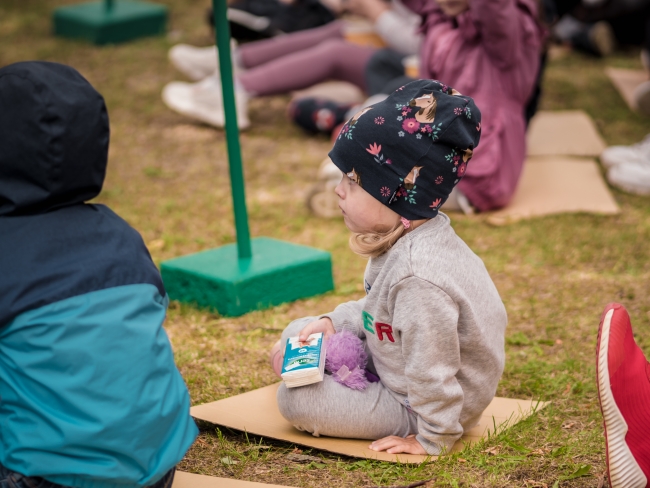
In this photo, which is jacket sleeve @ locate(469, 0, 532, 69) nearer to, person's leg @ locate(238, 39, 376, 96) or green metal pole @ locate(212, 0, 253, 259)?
green metal pole @ locate(212, 0, 253, 259)

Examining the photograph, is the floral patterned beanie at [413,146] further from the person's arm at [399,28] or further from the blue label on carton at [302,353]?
the person's arm at [399,28]

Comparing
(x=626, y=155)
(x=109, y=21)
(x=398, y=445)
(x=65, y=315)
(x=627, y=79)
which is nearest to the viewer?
(x=65, y=315)

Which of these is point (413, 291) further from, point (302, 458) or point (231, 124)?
point (231, 124)

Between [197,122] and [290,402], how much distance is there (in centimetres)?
342

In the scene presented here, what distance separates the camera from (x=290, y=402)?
2076 mm

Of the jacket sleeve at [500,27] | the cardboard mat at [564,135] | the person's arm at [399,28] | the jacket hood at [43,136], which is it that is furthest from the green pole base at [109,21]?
the jacket hood at [43,136]

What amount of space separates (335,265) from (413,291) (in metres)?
1.50

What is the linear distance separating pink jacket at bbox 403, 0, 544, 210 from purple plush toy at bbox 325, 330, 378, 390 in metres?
1.79

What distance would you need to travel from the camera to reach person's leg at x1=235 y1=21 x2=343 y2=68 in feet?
17.8

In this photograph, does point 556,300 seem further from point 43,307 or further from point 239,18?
point 239,18

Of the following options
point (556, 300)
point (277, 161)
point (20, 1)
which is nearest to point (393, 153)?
point (556, 300)

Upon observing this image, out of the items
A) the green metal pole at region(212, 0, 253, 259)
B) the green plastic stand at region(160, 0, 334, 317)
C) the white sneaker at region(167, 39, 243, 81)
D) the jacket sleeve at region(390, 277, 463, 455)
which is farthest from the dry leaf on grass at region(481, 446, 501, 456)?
the white sneaker at region(167, 39, 243, 81)

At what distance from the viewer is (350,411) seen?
2.03 metres

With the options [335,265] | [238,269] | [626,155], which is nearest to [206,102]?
[335,265]
